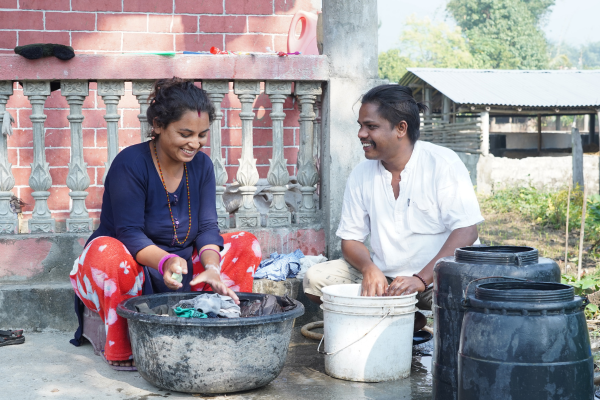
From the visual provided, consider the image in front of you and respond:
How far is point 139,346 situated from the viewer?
284 centimetres

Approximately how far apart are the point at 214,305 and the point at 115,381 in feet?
2.12

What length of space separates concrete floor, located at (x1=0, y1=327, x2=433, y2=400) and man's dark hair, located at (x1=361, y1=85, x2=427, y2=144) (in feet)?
4.24

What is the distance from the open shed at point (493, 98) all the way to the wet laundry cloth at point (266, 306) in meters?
15.8

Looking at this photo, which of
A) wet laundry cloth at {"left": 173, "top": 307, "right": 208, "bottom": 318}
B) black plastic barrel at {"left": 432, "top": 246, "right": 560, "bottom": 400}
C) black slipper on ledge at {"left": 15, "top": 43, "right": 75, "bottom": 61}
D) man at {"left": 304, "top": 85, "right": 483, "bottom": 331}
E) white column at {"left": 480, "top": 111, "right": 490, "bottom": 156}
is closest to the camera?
black plastic barrel at {"left": 432, "top": 246, "right": 560, "bottom": 400}

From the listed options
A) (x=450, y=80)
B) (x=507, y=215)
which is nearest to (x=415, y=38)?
(x=450, y=80)

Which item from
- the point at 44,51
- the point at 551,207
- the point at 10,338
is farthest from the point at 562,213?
the point at 10,338

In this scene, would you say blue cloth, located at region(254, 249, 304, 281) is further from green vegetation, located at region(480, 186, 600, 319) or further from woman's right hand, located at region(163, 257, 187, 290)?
green vegetation, located at region(480, 186, 600, 319)

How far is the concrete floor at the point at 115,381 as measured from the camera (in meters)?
2.86

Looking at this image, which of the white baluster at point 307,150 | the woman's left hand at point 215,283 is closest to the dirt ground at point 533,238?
the white baluster at point 307,150

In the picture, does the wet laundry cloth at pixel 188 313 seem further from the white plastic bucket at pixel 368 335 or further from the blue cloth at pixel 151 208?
the white plastic bucket at pixel 368 335

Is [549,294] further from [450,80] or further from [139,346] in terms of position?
[450,80]

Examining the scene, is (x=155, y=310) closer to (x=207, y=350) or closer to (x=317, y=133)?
(x=207, y=350)

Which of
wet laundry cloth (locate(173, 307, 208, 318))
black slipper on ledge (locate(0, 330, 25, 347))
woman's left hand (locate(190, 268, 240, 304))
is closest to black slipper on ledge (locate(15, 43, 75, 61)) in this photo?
black slipper on ledge (locate(0, 330, 25, 347))

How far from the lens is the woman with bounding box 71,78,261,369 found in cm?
312
